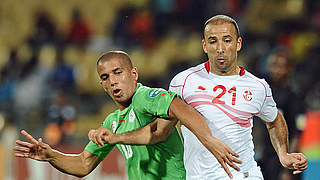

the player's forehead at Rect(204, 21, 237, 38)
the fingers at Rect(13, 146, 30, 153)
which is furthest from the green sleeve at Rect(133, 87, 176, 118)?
the fingers at Rect(13, 146, 30, 153)

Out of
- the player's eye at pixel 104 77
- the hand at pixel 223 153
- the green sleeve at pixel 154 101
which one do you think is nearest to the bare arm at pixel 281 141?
the hand at pixel 223 153

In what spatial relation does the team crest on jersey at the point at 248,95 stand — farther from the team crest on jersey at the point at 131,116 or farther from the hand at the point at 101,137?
the hand at the point at 101,137

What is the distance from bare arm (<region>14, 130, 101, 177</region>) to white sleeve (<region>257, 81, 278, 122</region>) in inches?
48.4

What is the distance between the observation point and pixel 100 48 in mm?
12547

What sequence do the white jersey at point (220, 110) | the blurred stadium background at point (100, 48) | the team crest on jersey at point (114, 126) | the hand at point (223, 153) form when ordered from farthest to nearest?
the blurred stadium background at point (100, 48) < the team crest on jersey at point (114, 126) < the white jersey at point (220, 110) < the hand at point (223, 153)

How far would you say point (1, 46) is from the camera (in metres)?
13.5

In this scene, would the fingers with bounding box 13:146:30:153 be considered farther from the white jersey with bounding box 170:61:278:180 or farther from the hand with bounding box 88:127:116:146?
the white jersey with bounding box 170:61:278:180

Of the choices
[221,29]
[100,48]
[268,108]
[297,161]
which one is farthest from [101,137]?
[100,48]

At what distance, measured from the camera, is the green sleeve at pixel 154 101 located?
12.9 ft

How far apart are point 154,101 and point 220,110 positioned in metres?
0.44

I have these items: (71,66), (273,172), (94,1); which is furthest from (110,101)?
(273,172)

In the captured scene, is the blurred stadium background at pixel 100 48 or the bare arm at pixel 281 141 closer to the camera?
the bare arm at pixel 281 141

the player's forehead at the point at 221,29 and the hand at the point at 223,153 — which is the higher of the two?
the player's forehead at the point at 221,29

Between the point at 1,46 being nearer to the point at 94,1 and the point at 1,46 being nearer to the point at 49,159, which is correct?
the point at 94,1
